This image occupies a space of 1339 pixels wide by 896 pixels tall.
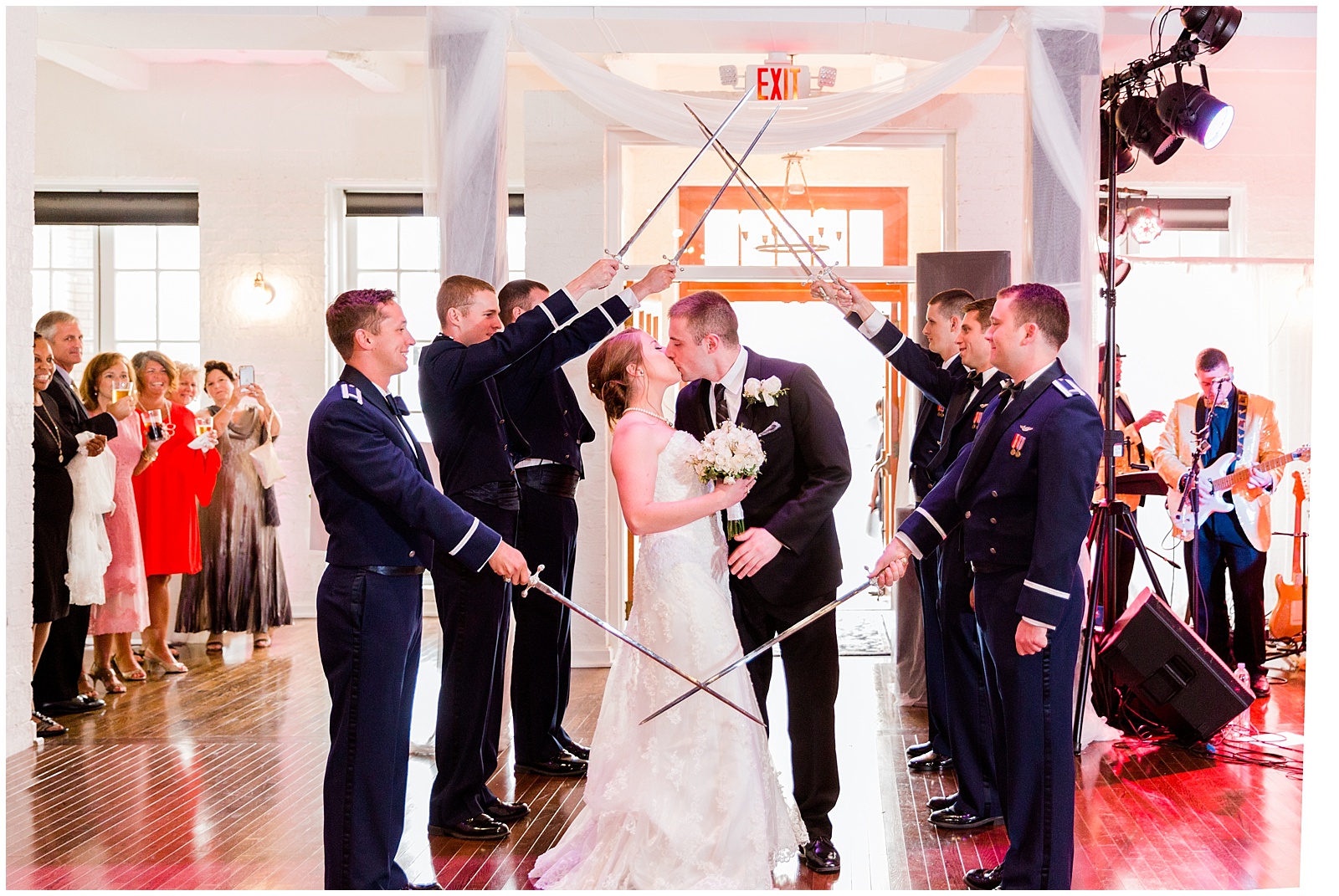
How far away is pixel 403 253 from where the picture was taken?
9.07m

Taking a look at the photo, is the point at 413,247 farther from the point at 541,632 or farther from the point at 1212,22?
the point at 1212,22

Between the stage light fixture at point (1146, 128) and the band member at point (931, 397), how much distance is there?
1.15 m

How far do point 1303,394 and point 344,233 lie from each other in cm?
663

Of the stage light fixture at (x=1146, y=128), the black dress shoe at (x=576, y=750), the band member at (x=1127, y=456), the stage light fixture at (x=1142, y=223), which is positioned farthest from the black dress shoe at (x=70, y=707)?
the stage light fixture at (x=1142, y=223)

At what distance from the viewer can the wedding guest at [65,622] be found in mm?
5641

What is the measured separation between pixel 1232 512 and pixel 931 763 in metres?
2.60

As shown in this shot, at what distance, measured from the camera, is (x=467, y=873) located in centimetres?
362

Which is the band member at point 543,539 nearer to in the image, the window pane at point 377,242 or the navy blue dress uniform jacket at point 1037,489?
the navy blue dress uniform jacket at point 1037,489

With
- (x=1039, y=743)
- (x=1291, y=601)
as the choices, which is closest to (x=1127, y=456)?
(x=1291, y=601)

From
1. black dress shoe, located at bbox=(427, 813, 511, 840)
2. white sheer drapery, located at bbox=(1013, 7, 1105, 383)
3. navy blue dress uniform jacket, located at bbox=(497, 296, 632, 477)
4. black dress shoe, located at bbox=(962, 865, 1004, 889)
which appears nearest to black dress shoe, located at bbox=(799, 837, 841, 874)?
black dress shoe, located at bbox=(962, 865, 1004, 889)

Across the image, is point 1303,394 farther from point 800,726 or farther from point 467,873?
point 467,873

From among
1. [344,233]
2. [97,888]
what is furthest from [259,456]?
[97,888]

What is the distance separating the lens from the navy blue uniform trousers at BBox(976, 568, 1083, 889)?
3229mm

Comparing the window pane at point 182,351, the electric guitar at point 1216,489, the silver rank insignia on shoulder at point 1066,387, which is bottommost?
the electric guitar at point 1216,489
